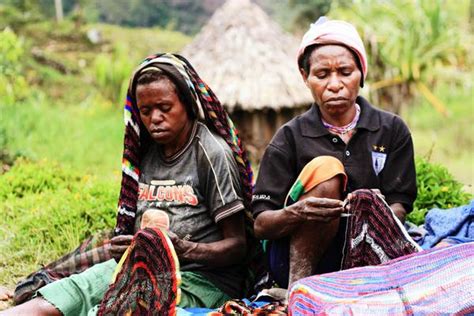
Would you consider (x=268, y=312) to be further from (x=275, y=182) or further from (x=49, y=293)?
(x=49, y=293)

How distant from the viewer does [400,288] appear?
2.64 m

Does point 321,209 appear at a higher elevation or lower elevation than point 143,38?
lower

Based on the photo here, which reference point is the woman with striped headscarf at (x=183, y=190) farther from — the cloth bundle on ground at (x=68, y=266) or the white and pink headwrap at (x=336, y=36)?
the white and pink headwrap at (x=336, y=36)

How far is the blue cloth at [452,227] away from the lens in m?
3.40

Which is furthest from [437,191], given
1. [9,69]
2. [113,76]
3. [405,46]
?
[113,76]

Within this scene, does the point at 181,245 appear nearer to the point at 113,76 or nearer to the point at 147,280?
the point at 147,280

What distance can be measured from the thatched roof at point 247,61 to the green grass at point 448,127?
234 centimetres

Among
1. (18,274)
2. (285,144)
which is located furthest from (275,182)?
(18,274)

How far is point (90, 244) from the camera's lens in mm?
3998

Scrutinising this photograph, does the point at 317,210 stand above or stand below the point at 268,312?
above

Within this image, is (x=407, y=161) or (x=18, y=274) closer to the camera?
(x=407, y=161)

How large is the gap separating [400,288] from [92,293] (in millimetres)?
1502

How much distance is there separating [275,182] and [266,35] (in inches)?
245

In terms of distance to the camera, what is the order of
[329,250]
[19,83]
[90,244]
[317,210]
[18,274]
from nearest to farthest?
[317,210] → [329,250] → [90,244] → [18,274] → [19,83]
